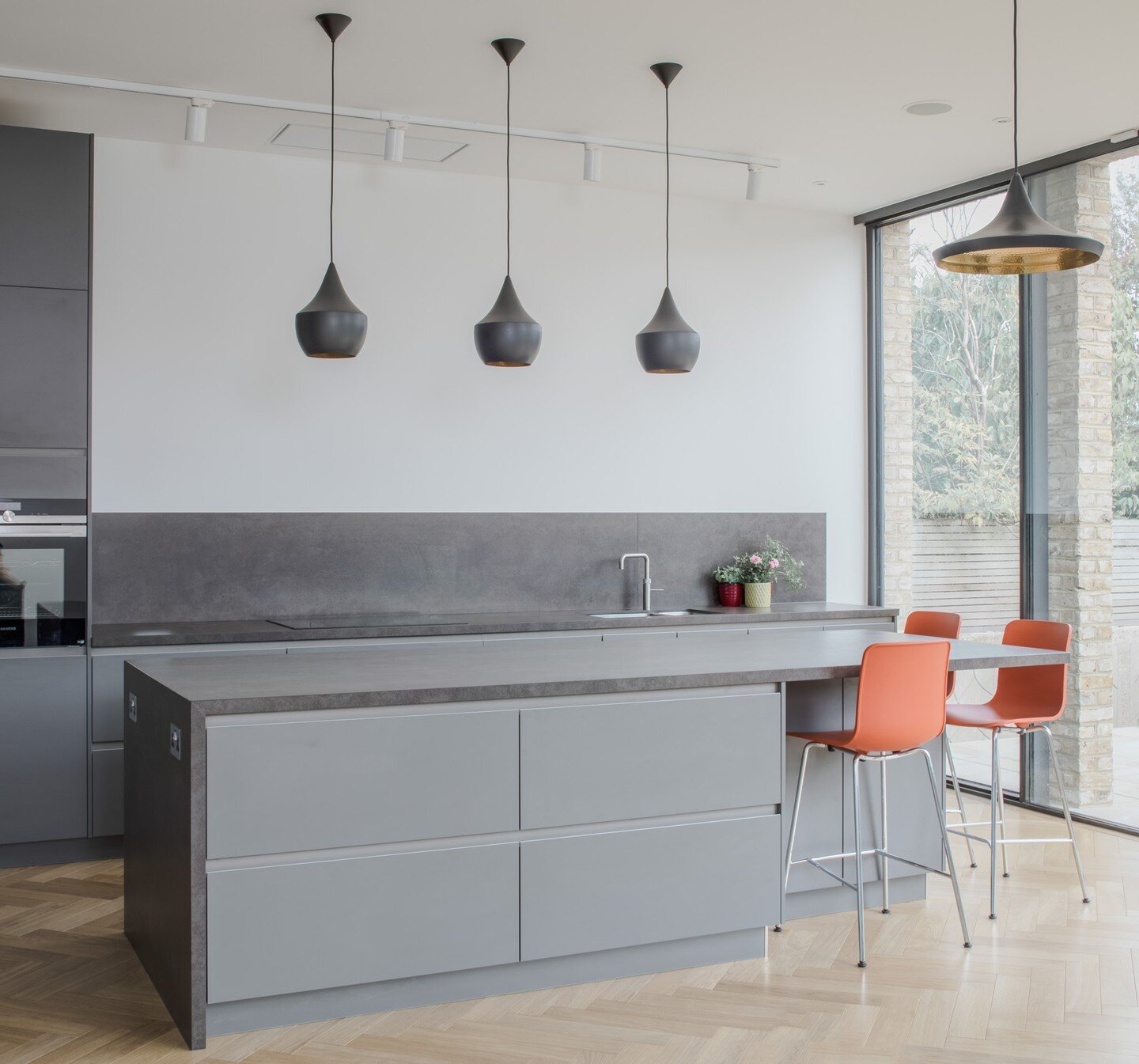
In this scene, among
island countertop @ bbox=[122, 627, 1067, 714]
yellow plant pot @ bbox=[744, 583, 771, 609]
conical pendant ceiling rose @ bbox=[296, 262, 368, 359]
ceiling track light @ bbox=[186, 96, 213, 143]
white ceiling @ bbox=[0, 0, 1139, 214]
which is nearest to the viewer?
island countertop @ bbox=[122, 627, 1067, 714]

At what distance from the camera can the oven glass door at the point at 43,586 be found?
187 inches

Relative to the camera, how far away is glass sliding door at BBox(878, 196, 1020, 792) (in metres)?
6.00

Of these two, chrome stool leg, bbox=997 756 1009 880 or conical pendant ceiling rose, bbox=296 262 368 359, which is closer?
conical pendant ceiling rose, bbox=296 262 368 359

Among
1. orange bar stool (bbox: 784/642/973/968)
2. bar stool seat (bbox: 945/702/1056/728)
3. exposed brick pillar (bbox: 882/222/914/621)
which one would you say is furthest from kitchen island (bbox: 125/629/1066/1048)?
exposed brick pillar (bbox: 882/222/914/621)

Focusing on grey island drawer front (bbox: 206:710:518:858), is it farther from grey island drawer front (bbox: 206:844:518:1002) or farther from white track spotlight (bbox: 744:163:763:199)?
white track spotlight (bbox: 744:163:763:199)

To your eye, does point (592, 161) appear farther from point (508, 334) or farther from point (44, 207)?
point (44, 207)

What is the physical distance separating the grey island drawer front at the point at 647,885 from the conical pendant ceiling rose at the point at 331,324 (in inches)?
67.7

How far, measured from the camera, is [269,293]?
18.5 ft

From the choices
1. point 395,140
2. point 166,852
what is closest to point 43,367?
point 395,140

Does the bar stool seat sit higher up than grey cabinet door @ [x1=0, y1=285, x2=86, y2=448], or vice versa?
grey cabinet door @ [x1=0, y1=285, x2=86, y2=448]

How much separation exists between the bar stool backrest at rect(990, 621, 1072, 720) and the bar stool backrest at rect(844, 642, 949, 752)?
2.80ft

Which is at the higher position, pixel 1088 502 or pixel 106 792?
pixel 1088 502

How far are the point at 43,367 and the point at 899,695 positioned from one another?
3.47 m

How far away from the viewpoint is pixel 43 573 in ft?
15.8
